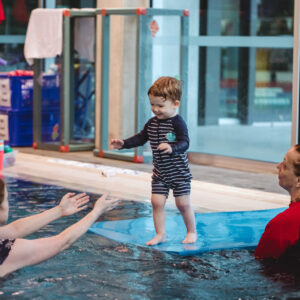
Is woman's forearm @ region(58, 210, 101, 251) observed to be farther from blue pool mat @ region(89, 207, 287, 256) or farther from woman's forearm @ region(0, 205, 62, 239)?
blue pool mat @ region(89, 207, 287, 256)

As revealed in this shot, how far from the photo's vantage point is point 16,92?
29.2ft

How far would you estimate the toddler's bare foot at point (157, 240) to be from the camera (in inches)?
164

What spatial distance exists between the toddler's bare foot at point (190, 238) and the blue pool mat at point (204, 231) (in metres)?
0.03

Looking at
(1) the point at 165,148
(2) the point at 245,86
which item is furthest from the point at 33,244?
(2) the point at 245,86

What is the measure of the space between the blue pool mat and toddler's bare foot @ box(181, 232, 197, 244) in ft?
0.10

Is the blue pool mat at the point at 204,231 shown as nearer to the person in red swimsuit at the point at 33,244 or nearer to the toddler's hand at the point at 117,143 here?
the toddler's hand at the point at 117,143

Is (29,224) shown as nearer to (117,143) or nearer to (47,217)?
(47,217)

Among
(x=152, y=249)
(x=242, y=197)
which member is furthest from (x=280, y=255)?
(x=242, y=197)

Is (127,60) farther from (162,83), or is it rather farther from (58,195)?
(162,83)

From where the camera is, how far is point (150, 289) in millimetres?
3318

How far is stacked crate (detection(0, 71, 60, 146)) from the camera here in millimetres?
8742

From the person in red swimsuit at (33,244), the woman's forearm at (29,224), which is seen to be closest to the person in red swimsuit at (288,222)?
the person in red swimsuit at (33,244)

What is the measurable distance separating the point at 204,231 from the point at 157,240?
41cm

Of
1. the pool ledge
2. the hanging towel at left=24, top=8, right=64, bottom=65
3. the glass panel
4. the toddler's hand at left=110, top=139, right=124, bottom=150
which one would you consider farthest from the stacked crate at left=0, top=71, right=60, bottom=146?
the toddler's hand at left=110, top=139, right=124, bottom=150
